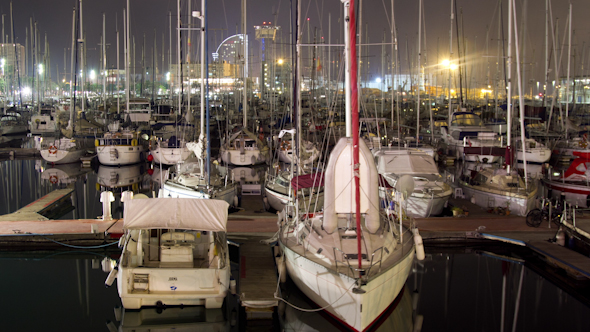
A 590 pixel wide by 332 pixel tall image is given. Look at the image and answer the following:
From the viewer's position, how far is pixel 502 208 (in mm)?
21516

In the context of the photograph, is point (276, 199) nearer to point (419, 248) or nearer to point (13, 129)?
point (419, 248)

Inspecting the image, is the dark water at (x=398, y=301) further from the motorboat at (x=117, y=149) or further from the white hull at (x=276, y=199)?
the motorboat at (x=117, y=149)

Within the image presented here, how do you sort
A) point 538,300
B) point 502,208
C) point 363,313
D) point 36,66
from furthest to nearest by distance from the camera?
1. point 36,66
2. point 502,208
3. point 538,300
4. point 363,313

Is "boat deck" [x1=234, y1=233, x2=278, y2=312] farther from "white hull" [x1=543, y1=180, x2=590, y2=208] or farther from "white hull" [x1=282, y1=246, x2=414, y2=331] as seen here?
"white hull" [x1=543, y1=180, x2=590, y2=208]

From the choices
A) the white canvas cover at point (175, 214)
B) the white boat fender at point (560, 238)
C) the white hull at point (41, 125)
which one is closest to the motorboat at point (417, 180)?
the white boat fender at point (560, 238)

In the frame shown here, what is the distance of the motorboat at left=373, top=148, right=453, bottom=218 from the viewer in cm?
2105

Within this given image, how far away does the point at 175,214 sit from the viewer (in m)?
13.8

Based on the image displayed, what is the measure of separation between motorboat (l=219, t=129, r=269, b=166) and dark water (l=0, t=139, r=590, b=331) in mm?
23094

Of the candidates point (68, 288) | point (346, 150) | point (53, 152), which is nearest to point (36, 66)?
point (53, 152)

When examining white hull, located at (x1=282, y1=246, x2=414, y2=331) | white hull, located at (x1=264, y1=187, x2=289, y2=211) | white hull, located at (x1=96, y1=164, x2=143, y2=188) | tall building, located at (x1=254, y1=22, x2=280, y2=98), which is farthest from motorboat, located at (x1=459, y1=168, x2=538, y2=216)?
tall building, located at (x1=254, y1=22, x2=280, y2=98)

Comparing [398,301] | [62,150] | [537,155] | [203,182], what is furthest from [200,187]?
[537,155]

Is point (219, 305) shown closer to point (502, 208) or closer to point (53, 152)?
point (502, 208)

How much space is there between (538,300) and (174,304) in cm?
1027

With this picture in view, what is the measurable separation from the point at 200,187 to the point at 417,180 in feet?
30.4
